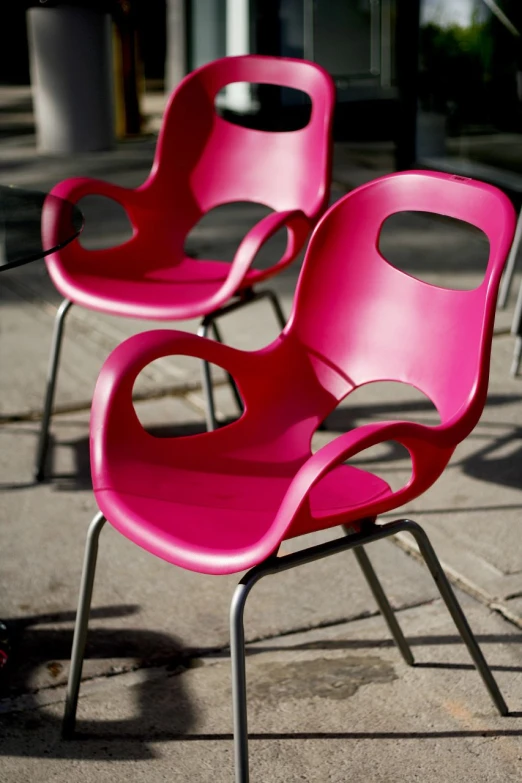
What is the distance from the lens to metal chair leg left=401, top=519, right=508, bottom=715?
2045mm

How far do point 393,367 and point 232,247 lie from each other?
3717 millimetres

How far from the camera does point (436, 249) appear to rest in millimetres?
5781

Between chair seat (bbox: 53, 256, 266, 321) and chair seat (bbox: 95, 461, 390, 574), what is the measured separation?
0.99 m

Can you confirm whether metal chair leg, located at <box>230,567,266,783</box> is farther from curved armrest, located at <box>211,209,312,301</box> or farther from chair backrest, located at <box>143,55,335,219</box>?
chair backrest, located at <box>143,55,335,219</box>

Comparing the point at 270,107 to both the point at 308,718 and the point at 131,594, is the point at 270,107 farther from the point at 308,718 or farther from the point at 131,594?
the point at 308,718

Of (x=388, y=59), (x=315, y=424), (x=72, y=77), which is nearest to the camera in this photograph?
(x=315, y=424)

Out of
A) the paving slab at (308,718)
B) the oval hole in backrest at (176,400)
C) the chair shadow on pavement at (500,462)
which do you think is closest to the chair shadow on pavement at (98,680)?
the paving slab at (308,718)

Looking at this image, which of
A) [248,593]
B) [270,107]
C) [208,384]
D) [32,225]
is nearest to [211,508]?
[248,593]

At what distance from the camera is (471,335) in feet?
6.66

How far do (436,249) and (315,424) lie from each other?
364 cm

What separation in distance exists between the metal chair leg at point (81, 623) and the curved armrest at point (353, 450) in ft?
1.35

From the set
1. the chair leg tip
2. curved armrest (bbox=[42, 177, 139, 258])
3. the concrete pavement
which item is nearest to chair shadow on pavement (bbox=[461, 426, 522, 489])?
the concrete pavement

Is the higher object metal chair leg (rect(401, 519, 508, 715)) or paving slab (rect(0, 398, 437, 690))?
metal chair leg (rect(401, 519, 508, 715))

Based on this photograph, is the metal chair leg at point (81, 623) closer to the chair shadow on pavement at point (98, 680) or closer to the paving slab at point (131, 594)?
the chair shadow on pavement at point (98, 680)
